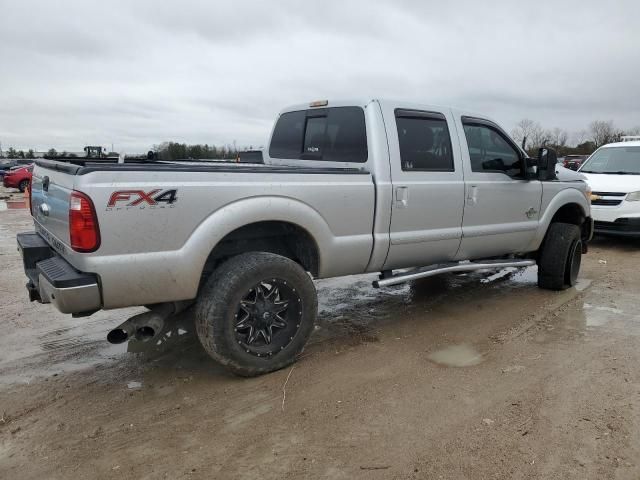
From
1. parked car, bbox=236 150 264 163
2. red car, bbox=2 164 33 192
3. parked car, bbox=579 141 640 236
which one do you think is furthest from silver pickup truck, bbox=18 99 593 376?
red car, bbox=2 164 33 192

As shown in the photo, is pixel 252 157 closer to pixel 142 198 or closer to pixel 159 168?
pixel 159 168

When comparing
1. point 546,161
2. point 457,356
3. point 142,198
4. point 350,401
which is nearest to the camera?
point 142,198

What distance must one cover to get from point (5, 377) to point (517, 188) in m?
4.88

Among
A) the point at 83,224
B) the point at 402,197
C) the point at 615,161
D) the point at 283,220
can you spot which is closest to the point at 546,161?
the point at 402,197

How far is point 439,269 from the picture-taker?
482 centimetres

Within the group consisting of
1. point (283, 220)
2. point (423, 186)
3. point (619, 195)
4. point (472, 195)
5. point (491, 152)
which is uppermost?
point (491, 152)

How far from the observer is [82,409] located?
3332 millimetres

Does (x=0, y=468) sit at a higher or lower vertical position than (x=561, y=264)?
lower

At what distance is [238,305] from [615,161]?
30.0 ft

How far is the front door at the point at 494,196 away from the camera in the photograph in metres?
4.95

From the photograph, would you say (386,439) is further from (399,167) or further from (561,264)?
(561,264)

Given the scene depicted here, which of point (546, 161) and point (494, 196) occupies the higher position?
point (546, 161)

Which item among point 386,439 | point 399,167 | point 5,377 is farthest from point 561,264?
point 5,377

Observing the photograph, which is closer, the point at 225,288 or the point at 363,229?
the point at 225,288
